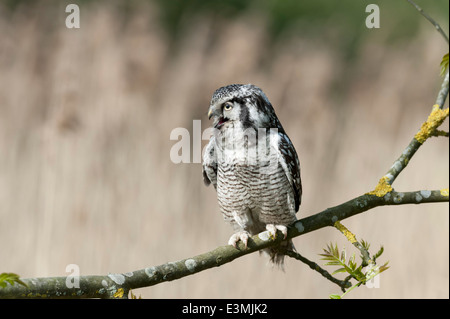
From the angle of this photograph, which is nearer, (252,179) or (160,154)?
(252,179)

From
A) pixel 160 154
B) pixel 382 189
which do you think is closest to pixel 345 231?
pixel 382 189

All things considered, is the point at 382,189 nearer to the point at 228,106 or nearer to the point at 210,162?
the point at 228,106

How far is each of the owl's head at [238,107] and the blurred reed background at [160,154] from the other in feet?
3.29

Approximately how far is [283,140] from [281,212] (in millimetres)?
250

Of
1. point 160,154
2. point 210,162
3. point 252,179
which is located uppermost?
point 160,154

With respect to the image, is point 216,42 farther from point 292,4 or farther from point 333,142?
point 292,4

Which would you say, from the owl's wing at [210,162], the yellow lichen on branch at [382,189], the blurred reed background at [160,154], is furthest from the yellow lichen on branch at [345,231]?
the blurred reed background at [160,154]

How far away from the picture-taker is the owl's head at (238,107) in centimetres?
146

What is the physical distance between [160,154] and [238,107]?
3.86 feet

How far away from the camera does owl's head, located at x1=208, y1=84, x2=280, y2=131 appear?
4.78 feet

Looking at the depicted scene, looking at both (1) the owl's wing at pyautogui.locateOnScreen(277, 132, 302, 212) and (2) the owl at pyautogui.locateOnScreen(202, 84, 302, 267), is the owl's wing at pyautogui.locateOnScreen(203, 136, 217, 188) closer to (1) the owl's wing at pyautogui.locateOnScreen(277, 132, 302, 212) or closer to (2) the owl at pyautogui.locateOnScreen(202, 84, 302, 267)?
(2) the owl at pyautogui.locateOnScreen(202, 84, 302, 267)

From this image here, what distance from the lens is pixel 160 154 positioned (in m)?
2.61

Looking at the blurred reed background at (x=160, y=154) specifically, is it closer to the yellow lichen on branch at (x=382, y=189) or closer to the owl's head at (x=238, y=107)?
the owl's head at (x=238, y=107)

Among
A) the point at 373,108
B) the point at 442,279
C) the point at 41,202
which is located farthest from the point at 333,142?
the point at 41,202
